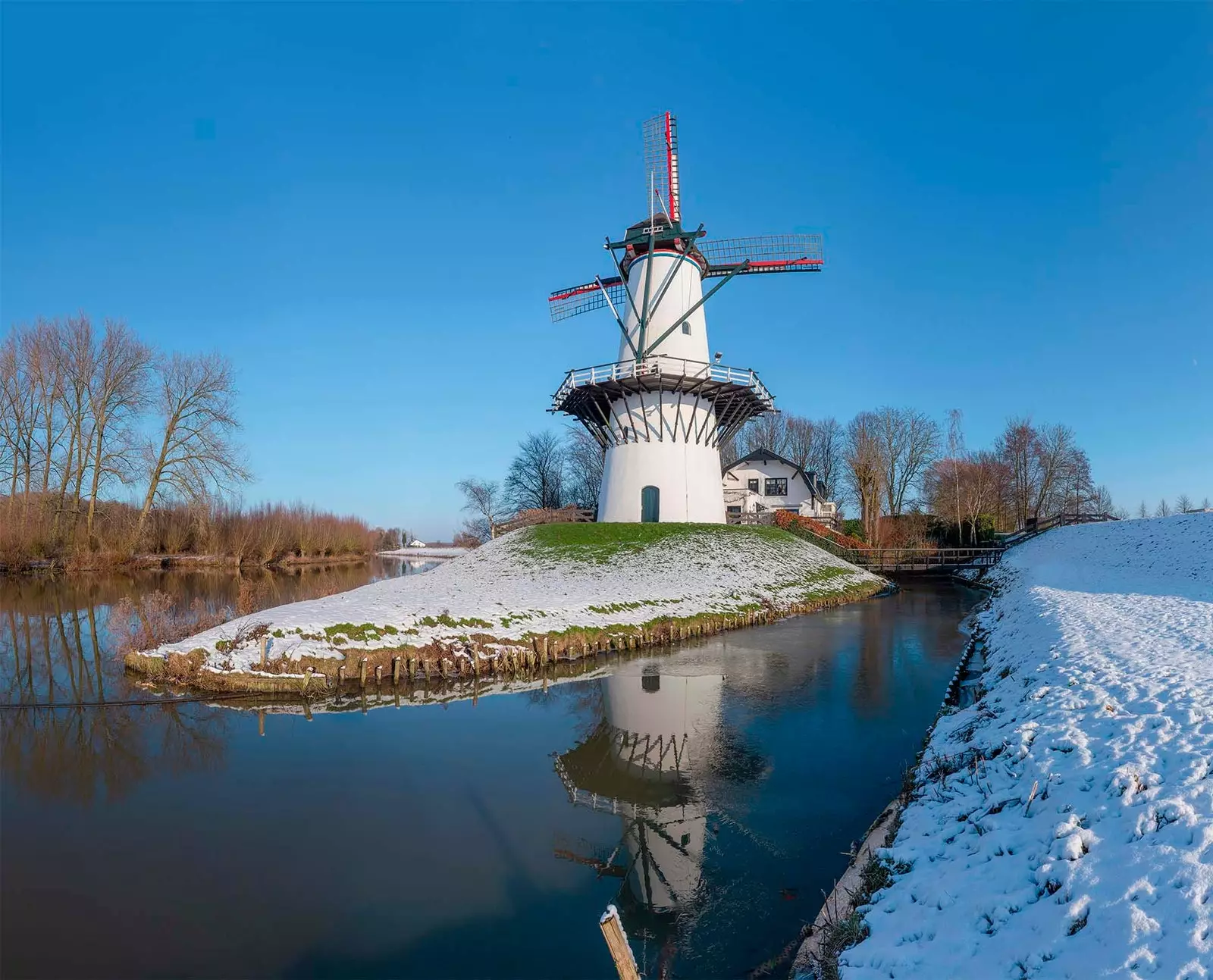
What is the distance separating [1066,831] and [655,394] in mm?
25407

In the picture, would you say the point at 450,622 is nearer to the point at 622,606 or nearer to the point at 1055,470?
the point at 622,606

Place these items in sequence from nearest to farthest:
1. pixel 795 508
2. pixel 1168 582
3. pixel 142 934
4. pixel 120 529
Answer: pixel 142 934
pixel 1168 582
pixel 120 529
pixel 795 508

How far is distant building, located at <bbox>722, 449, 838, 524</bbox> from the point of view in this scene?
4862 centimetres

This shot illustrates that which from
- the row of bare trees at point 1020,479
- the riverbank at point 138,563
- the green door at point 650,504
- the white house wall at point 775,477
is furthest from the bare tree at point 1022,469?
the riverbank at point 138,563

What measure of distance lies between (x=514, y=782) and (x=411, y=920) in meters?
2.87

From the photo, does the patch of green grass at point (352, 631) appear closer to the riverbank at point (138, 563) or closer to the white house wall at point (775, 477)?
the riverbank at point (138, 563)

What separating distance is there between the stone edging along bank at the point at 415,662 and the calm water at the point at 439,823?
0.78 metres

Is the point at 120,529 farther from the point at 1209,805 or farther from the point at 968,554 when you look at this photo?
the point at 968,554

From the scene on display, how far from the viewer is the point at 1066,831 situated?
453cm

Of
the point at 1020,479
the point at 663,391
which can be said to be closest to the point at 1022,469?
the point at 1020,479

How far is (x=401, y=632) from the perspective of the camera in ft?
45.0

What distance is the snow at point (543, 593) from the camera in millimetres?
13258

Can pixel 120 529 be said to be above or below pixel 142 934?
above

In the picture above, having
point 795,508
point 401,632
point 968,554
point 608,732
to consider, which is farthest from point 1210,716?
point 795,508
